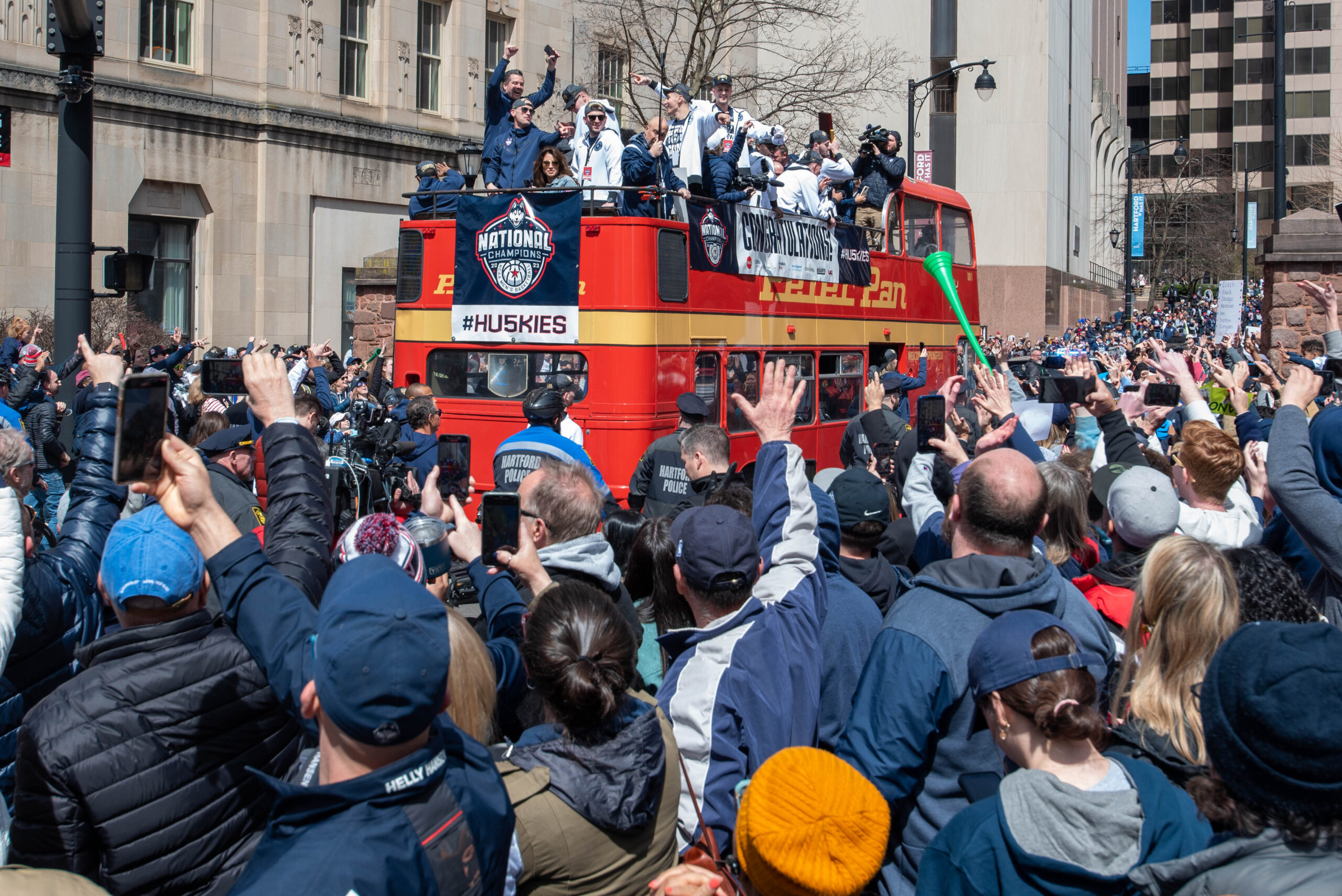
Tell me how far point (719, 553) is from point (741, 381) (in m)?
8.29

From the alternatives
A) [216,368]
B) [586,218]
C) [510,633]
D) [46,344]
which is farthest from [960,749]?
[46,344]

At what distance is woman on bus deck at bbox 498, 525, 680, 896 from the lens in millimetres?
2641

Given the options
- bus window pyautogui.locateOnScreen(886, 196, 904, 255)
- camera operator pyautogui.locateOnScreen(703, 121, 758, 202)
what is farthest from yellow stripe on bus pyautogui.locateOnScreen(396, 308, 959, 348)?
bus window pyautogui.locateOnScreen(886, 196, 904, 255)

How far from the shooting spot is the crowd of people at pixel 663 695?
203cm

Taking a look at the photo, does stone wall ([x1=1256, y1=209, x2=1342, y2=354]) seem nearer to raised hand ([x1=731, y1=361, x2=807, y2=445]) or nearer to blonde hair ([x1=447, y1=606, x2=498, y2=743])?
raised hand ([x1=731, y1=361, x2=807, y2=445])

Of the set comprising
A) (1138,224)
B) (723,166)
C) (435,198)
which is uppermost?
(1138,224)

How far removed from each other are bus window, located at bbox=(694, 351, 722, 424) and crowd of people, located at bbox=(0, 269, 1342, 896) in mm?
6406

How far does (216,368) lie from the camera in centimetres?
438

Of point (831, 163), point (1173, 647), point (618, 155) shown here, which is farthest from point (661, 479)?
point (831, 163)

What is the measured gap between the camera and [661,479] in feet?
27.3

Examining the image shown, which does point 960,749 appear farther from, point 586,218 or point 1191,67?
point 1191,67

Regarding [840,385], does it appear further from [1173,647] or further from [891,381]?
[1173,647]

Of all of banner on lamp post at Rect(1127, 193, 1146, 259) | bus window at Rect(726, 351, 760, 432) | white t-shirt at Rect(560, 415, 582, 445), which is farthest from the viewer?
banner on lamp post at Rect(1127, 193, 1146, 259)

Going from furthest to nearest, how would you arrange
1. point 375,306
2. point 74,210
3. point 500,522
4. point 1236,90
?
point 1236,90 → point 375,306 → point 74,210 → point 500,522
